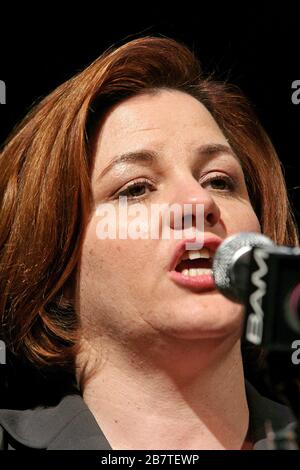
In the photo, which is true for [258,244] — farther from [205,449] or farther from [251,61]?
[251,61]

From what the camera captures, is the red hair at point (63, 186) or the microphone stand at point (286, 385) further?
the red hair at point (63, 186)

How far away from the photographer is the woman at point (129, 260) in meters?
1.82

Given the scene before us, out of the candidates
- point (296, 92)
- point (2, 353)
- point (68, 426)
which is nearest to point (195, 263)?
point (68, 426)

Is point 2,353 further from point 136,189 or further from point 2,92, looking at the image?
point 2,92

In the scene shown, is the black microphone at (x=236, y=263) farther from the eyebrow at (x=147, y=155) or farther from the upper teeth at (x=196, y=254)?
the eyebrow at (x=147, y=155)

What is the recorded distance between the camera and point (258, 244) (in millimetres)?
1316

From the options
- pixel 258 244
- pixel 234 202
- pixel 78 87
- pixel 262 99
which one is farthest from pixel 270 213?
pixel 258 244

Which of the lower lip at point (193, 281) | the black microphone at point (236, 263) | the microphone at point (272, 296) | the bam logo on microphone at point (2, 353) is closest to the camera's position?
the microphone at point (272, 296)

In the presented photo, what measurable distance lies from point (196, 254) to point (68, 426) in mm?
525

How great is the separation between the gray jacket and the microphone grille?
0.58 m

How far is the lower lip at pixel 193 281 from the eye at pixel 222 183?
0.31 metres

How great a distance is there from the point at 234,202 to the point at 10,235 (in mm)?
635

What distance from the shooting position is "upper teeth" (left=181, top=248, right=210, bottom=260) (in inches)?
71.0

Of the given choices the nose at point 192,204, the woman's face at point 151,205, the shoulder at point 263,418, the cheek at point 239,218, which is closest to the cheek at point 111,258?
the woman's face at point 151,205
